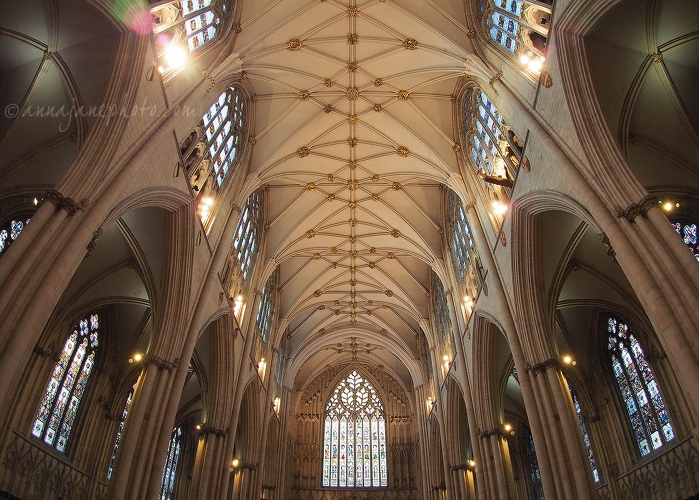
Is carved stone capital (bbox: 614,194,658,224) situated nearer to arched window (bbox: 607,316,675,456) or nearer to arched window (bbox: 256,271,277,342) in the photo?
arched window (bbox: 607,316,675,456)

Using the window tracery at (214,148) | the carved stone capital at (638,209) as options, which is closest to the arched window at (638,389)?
the carved stone capital at (638,209)

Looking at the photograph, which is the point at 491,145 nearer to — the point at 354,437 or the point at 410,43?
the point at 410,43

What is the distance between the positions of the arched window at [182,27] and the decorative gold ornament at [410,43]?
588 centimetres

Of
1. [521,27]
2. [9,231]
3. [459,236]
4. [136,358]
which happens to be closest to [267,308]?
[136,358]

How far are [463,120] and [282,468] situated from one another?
20.2 meters

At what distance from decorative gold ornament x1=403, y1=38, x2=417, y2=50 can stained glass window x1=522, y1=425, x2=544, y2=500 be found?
17.0 meters

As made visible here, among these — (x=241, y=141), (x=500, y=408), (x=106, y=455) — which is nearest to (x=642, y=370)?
(x=500, y=408)

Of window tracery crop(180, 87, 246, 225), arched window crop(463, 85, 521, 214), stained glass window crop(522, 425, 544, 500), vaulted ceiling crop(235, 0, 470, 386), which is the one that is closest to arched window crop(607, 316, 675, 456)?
arched window crop(463, 85, 521, 214)

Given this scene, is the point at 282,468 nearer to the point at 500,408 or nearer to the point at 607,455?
the point at 500,408

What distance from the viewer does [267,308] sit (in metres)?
24.5

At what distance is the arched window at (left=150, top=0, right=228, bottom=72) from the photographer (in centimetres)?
1205

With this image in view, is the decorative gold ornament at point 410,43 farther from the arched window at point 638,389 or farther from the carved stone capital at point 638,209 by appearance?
the arched window at point 638,389

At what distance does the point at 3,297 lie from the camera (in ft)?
23.4

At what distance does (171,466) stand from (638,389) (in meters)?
19.5
